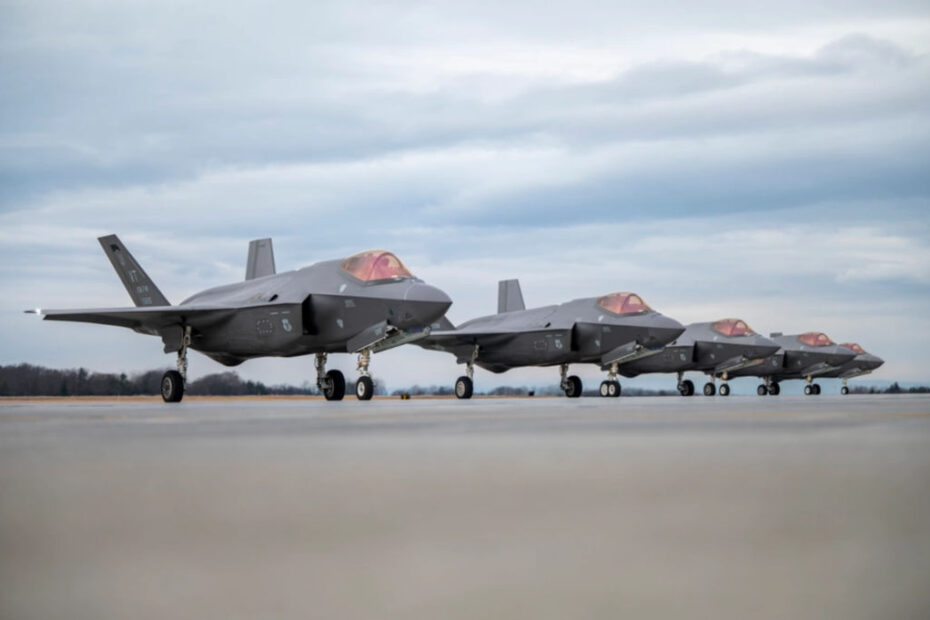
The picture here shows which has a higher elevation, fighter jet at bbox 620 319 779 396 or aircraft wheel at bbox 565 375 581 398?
fighter jet at bbox 620 319 779 396

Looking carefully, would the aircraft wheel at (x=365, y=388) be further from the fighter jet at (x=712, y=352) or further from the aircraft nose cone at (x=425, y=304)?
the fighter jet at (x=712, y=352)

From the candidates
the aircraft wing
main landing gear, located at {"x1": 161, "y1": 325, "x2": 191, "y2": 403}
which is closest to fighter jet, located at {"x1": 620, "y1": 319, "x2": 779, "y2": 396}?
the aircraft wing

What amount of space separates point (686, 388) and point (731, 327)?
373cm

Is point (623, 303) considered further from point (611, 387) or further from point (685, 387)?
point (685, 387)

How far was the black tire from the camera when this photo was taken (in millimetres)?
22422

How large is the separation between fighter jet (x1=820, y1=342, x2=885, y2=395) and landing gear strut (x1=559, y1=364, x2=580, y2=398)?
25.0m

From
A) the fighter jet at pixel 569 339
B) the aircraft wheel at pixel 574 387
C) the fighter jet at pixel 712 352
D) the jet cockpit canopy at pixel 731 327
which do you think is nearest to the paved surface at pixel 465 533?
the fighter jet at pixel 569 339

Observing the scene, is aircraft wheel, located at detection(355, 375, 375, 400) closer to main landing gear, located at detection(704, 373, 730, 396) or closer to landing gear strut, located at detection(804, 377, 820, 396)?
main landing gear, located at detection(704, 373, 730, 396)

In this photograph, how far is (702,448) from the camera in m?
7.62

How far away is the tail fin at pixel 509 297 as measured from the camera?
38.3 meters

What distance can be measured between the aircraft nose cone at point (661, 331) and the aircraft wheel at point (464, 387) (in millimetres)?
5824

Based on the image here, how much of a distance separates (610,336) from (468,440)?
22732mm

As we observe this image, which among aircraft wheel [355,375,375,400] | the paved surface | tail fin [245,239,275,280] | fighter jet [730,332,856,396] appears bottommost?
the paved surface

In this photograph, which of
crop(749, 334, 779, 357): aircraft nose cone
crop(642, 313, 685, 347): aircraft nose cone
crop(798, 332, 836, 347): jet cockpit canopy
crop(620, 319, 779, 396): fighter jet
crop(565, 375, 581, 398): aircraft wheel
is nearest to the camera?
crop(642, 313, 685, 347): aircraft nose cone
